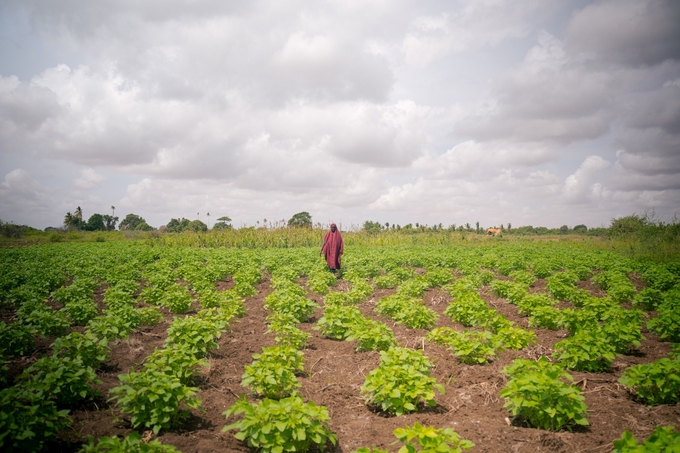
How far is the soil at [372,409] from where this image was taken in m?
4.62

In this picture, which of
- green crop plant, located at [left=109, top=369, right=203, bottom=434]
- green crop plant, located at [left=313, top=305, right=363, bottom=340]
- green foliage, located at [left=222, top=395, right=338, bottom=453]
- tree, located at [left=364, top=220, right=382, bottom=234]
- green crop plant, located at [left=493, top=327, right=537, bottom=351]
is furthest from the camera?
tree, located at [left=364, top=220, right=382, bottom=234]

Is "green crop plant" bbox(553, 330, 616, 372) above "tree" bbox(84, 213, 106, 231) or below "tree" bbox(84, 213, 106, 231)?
below

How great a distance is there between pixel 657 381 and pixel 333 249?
538 inches

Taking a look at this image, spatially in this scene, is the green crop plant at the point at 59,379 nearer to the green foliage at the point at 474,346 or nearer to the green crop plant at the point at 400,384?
the green crop plant at the point at 400,384

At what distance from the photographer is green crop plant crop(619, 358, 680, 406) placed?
4941mm

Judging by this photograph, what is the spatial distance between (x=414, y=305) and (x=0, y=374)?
797cm

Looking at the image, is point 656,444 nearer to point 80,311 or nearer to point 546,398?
point 546,398

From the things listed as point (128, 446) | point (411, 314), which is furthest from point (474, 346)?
point (128, 446)

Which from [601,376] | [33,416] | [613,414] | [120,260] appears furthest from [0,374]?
[120,260]

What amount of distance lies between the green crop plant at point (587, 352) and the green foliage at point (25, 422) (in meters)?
7.43

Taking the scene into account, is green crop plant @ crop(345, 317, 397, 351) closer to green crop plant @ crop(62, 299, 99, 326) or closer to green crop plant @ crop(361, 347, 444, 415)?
green crop plant @ crop(361, 347, 444, 415)

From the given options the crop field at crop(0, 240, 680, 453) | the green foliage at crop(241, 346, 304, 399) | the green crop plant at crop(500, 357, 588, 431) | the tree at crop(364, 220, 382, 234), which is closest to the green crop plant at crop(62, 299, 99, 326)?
the crop field at crop(0, 240, 680, 453)

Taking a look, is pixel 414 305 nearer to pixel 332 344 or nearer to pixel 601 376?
pixel 332 344

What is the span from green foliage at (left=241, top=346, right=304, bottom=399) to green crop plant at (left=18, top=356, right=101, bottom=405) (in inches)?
81.0
